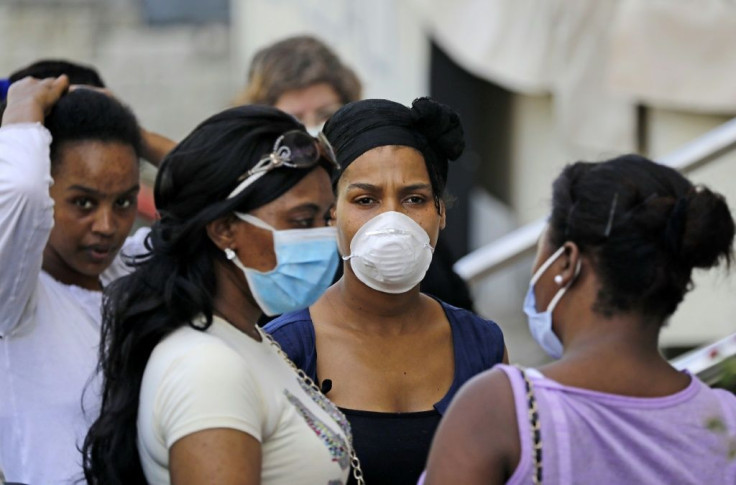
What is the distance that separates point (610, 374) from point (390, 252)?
92cm

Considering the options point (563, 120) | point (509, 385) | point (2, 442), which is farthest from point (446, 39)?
point (509, 385)

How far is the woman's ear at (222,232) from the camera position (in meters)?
2.94

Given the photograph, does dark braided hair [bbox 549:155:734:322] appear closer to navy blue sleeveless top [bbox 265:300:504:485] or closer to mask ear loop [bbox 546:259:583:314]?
mask ear loop [bbox 546:259:583:314]

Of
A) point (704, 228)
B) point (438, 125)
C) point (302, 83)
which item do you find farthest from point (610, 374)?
point (302, 83)

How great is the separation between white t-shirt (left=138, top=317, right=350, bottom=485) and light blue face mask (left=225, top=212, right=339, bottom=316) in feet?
0.34

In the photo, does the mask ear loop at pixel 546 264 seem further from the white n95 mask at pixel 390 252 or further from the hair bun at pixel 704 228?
the white n95 mask at pixel 390 252

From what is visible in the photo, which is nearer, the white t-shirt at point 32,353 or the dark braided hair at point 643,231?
the dark braided hair at point 643,231

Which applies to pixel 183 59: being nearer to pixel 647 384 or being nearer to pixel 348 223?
pixel 348 223

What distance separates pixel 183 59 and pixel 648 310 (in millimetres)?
9772

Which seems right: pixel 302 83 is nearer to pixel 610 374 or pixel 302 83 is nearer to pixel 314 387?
pixel 314 387

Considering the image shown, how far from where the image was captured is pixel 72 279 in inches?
152

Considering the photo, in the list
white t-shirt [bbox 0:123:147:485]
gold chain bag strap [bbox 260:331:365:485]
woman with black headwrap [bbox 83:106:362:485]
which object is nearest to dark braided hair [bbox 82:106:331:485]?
woman with black headwrap [bbox 83:106:362:485]

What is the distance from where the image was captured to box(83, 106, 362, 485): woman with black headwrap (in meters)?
2.71

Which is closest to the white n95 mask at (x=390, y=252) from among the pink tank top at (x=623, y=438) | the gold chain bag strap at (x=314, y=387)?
the gold chain bag strap at (x=314, y=387)
